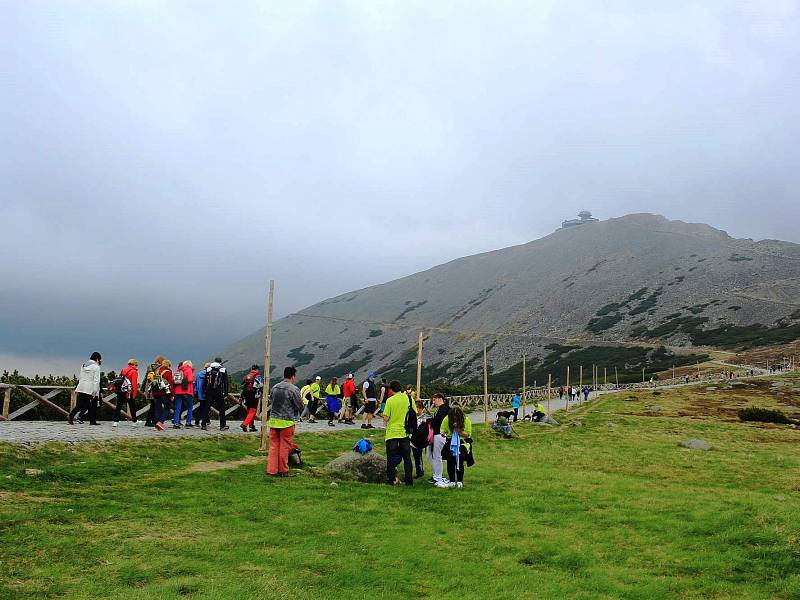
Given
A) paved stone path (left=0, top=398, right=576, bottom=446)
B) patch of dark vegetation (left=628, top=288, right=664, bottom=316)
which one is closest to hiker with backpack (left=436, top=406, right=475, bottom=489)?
paved stone path (left=0, top=398, right=576, bottom=446)

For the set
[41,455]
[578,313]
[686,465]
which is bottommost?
[686,465]

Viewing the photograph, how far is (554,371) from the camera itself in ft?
413

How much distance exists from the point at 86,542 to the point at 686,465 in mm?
16775

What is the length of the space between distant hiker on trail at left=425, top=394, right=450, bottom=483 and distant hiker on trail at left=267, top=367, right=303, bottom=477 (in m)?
3.32

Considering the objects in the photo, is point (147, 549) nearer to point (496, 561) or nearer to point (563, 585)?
point (496, 561)

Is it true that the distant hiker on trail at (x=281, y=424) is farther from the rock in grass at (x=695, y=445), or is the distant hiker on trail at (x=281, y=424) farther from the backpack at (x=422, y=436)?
the rock in grass at (x=695, y=445)

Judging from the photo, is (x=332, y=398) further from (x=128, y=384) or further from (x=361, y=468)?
(x=361, y=468)

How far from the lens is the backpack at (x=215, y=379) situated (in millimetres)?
18891

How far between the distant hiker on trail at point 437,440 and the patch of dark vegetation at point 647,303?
167312mm

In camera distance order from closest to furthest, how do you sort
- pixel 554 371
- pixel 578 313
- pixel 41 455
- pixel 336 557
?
1. pixel 336 557
2. pixel 41 455
3. pixel 554 371
4. pixel 578 313

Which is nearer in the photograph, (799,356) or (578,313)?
(799,356)

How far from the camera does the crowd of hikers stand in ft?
42.4

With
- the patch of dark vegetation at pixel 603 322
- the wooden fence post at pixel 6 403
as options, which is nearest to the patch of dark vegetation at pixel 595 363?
the patch of dark vegetation at pixel 603 322

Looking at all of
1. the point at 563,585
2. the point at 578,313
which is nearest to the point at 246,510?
the point at 563,585
